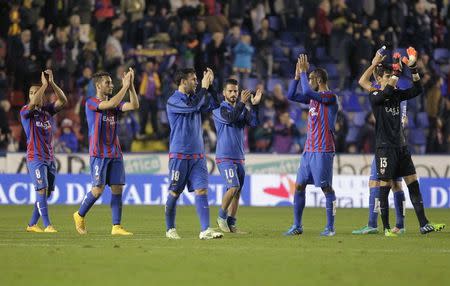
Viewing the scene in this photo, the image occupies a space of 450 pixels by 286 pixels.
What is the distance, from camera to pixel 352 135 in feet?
84.9

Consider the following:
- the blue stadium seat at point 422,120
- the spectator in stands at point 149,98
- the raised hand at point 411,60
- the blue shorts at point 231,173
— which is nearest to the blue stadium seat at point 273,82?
the spectator in stands at point 149,98

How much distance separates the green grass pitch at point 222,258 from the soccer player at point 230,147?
1.73ft

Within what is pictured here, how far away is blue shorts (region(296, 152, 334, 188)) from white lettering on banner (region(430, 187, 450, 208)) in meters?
9.52

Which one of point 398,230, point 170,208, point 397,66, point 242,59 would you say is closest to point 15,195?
point 242,59

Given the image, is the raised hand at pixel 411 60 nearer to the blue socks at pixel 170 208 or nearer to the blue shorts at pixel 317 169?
the blue shorts at pixel 317 169

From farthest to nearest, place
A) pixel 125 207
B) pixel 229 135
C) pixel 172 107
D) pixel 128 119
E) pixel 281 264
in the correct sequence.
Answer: pixel 128 119, pixel 125 207, pixel 229 135, pixel 172 107, pixel 281 264

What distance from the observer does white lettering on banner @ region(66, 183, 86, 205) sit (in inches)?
966

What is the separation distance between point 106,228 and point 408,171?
16.4ft

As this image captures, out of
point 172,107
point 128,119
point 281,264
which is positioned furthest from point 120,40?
point 281,264

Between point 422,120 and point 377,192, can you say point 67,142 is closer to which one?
point 422,120

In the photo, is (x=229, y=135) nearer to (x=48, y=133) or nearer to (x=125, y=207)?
(x=48, y=133)

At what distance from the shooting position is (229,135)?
15.6m

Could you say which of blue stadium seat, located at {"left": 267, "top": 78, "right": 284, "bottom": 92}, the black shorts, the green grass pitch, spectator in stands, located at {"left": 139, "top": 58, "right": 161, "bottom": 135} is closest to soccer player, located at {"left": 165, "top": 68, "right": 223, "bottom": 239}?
the green grass pitch

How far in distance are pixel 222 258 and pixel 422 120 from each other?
1568 cm
